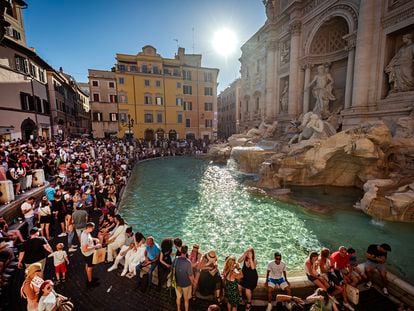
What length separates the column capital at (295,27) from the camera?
63.6 feet

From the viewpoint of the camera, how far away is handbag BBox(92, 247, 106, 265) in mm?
4734

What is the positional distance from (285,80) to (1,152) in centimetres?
2416

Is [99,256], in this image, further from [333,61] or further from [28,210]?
[333,61]

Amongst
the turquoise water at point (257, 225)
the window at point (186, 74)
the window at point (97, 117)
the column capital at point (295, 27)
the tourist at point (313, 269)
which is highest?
the window at point (186, 74)

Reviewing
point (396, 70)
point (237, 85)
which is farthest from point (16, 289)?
point (237, 85)

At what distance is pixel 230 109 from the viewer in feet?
172

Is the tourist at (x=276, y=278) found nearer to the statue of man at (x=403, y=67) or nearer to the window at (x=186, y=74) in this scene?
the statue of man at (x=403, y=67)

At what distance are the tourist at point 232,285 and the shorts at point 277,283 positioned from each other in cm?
68

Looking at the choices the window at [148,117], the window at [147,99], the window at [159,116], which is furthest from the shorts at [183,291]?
the window at [147,99]

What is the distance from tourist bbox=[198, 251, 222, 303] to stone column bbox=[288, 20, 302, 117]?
19850 millimetres

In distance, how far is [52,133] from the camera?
84.9 ft

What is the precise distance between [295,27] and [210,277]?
2273cm

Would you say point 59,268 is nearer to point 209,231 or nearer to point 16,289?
point 16,289

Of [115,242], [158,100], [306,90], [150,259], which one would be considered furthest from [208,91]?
[150,259]
